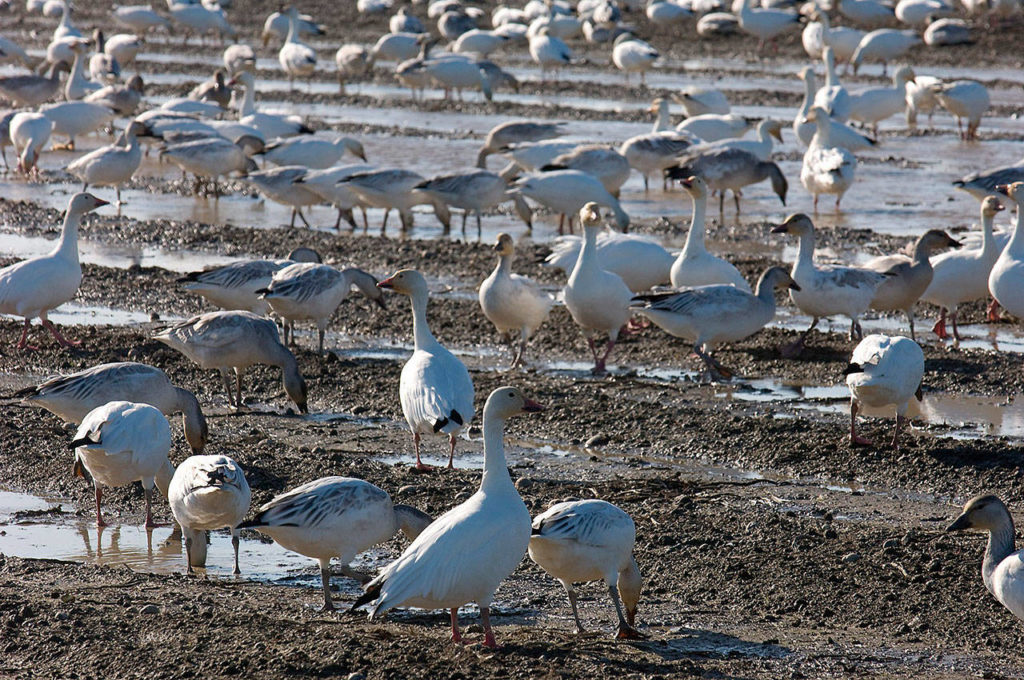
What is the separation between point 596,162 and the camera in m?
14.3

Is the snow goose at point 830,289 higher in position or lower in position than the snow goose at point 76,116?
lower

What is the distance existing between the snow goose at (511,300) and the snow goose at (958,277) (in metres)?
3.14

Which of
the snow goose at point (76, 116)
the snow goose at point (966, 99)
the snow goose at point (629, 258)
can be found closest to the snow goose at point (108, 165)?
the snow goose at point (76, 116)

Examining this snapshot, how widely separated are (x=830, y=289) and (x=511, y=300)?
7.77 feet

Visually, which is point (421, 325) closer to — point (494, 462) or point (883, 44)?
point (494, 462)

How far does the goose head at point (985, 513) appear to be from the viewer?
17.2 ft

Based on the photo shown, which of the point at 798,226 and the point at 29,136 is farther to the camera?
the point at 29,136

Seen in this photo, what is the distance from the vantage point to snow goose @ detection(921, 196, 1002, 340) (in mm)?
9773

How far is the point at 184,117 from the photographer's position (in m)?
18.1

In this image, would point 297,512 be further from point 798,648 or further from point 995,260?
point 995,260

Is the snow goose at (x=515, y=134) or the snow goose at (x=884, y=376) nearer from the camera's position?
the snow goose at (x=884, y=376)

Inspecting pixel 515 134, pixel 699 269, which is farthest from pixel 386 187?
pixel 699 269

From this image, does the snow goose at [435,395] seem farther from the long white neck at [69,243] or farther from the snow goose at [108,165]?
the snow goose at [108,165]

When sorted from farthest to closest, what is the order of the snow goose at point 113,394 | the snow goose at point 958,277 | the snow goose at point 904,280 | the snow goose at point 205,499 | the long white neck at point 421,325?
the snow goose at point 958,277
the snow goose at point 904,280
the long white neck at point 421,325
the snow goose at point 113,394
the snow goose at point 205,499
